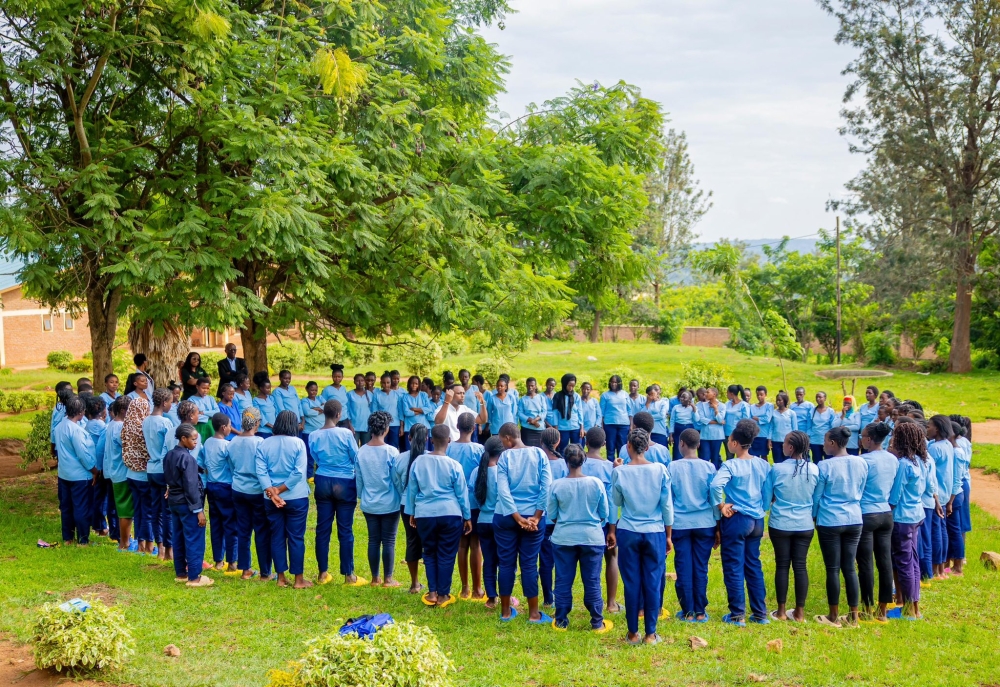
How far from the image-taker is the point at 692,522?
754 cm

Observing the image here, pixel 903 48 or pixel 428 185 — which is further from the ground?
pixel 903 48

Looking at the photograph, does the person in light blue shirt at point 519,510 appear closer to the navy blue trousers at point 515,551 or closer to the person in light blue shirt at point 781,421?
the navy blue trousers at point 515,551

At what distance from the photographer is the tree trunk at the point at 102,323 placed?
12477mm

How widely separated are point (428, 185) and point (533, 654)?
26.3ft

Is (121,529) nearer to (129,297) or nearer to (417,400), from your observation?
(129,297)

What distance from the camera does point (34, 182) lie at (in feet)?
36.3

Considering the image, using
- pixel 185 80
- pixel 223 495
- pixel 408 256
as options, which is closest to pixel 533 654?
pixel 223 495

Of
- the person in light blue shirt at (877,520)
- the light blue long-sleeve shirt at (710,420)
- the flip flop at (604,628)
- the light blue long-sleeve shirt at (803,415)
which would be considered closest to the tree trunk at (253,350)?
the light blue long-sleeve shirt at (710,420)

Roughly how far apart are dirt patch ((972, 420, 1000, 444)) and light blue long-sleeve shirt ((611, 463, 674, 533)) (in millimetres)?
14496

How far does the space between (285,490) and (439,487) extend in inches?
64.8

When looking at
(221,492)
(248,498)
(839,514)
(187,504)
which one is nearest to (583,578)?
(839,514)

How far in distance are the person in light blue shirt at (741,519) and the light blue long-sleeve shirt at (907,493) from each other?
1.43 meters

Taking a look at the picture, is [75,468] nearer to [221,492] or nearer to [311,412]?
[221,492]

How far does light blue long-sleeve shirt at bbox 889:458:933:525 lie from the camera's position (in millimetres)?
8047
